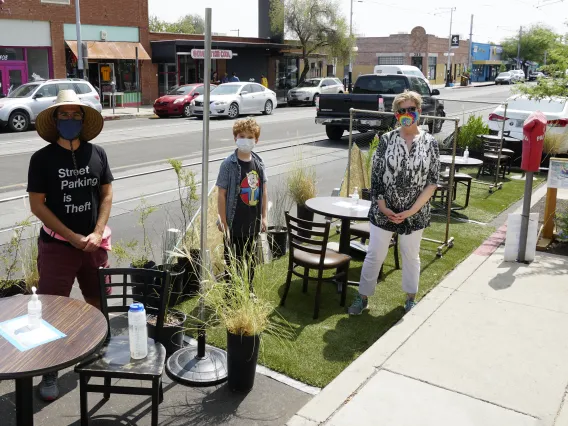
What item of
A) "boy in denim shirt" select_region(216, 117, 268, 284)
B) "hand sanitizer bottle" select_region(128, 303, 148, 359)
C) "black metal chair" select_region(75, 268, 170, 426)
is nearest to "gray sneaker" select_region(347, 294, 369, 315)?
"boy in denim shirt" select_region(216, 117, 268, 284)

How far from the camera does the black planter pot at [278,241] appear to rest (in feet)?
24.4

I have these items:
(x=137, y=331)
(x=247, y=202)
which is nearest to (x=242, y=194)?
(x=247, y=202)

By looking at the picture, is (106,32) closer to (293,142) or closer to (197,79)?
(197,79)

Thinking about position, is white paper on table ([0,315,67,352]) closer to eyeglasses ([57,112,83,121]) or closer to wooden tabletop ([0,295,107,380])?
wooden tabletop ([0,295,107,380])

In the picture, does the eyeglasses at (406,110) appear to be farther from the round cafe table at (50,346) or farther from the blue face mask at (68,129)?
the round cafe table at (50,346)

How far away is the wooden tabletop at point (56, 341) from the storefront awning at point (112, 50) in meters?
28.2

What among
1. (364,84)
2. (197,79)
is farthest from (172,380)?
(197,79)

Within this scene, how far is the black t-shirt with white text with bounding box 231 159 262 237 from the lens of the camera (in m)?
5.39

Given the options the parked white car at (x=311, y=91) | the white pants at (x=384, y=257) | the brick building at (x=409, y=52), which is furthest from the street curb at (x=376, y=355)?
the brick building at (x=409, y=52)

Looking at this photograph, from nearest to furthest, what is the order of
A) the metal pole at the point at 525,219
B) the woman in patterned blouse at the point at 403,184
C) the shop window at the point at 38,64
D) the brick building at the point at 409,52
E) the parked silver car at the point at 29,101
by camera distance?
the woman in patterned blouse at the point at 403,184
the metal pole at the point at 525,219
the parked silver car at the point at 29,101
the shop window at the point at 38,64
the brick building at the point at 409,52

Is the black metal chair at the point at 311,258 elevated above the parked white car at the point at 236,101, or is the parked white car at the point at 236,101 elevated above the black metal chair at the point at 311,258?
the parked white car at the point at 236,101

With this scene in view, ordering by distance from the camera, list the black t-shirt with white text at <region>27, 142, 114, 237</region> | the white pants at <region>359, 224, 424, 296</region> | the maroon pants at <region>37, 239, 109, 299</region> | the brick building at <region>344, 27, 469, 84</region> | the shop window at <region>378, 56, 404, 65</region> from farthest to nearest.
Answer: the shop window at <region>378, 56, 404, 65</region>, the brick building at <region>344, 27, 469, 84</region>, the white pants at <region>359, 224, 424, 296</region>, the maroon pants at <region>37, 239, 109, 299</region>, the black t-shirt with white text at <region>27, 142, 114, 237</region>

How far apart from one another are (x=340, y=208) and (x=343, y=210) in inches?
4.3

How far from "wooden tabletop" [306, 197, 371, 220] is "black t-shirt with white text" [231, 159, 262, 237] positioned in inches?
42.8
